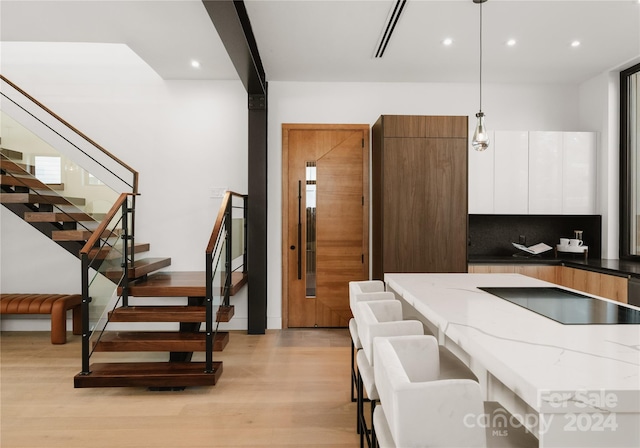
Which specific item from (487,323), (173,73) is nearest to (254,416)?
(487,323)

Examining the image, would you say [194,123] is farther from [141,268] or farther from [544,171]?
[544,171]

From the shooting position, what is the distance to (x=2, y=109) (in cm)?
455

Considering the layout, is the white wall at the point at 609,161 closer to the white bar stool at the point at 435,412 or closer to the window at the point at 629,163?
the window at the point at 629,163

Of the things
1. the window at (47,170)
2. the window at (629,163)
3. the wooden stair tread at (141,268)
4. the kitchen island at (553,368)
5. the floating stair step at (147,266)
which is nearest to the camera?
the kitchen island at (553,368)

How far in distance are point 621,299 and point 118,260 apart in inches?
180

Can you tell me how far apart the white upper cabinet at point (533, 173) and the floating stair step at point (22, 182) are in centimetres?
460

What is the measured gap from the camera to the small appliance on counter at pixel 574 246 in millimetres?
4532

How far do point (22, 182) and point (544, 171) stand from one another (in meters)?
5.54

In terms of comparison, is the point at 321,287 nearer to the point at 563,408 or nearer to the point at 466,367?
the point at 466,367

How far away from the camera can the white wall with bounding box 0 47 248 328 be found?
4781 mm

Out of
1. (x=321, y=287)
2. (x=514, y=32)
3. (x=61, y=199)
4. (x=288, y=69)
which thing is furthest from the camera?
(x=321, y=287)

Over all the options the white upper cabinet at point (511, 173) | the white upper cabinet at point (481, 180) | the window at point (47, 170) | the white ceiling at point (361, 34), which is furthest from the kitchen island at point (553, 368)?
the window at point (47, 170)

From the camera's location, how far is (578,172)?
4.63 m

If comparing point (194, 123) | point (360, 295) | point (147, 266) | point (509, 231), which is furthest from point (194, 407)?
point (509, 231)
